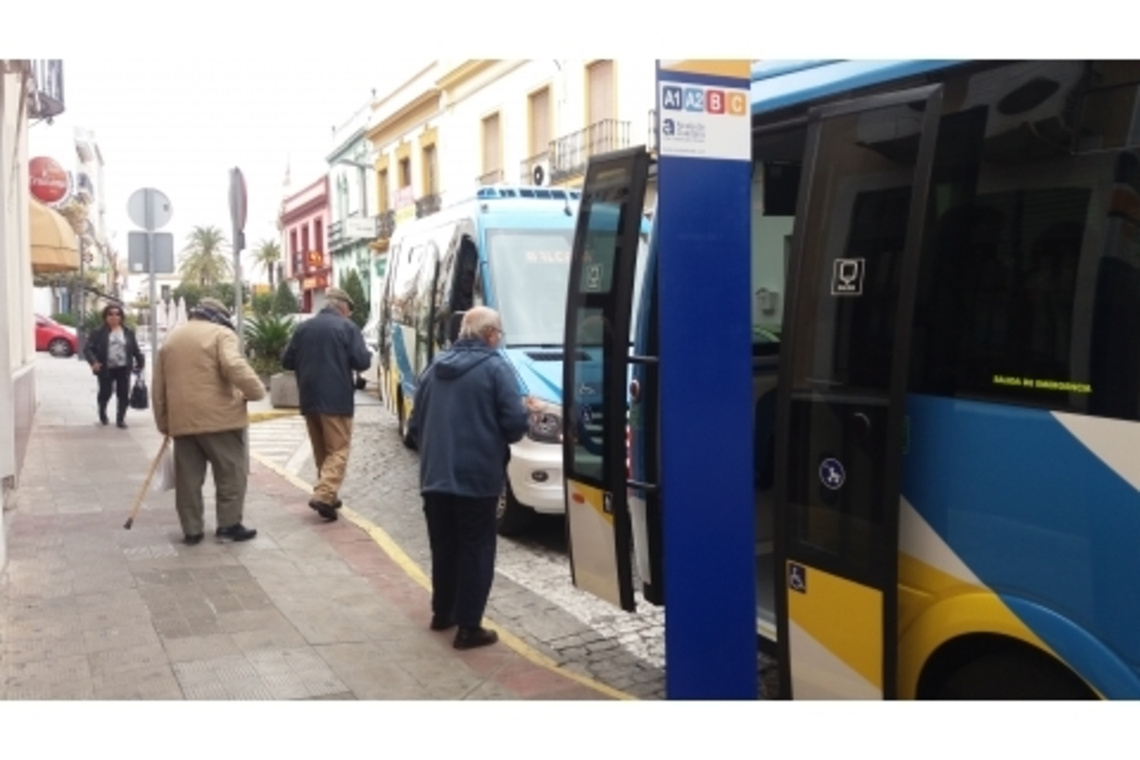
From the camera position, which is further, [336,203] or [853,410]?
[336,203]

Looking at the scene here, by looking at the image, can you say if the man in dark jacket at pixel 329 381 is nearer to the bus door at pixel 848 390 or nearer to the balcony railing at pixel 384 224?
the bus door at pixel 848 390

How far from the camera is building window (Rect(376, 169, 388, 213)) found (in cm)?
3538

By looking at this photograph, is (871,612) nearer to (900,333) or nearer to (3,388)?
(900,333)

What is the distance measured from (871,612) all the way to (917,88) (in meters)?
1.66

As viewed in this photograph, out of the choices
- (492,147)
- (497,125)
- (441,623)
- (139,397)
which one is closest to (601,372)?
(441,623)

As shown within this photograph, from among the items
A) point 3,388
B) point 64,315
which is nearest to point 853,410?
point 3,388

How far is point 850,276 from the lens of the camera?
11.8 feet

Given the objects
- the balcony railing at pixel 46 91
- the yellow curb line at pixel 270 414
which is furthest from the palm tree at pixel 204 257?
the balcony railing at pixel 46 91

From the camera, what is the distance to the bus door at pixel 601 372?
14.9 feet

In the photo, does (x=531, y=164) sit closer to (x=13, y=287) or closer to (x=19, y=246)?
(x=19, y=246)

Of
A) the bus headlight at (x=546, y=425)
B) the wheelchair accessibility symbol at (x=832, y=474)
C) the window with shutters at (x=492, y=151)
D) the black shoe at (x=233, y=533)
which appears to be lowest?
the black shoe at (x=233, y=533)

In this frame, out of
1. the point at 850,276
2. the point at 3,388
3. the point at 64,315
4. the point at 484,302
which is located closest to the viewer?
the point at 850,276

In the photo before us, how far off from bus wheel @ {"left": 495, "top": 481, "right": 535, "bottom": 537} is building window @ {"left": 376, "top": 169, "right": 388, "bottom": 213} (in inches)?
1133

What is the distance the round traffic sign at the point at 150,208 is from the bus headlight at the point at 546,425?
5096 millimetres
